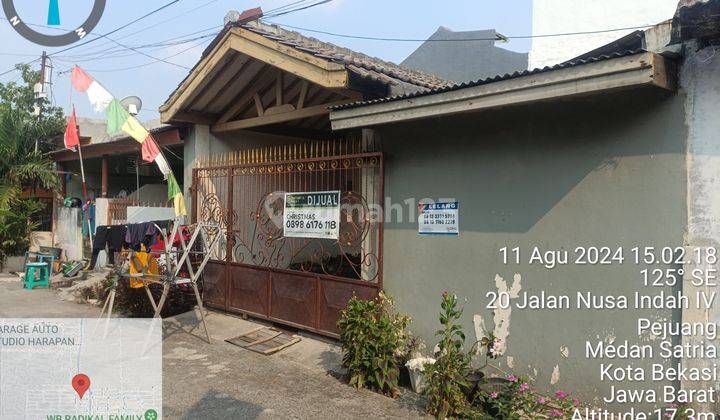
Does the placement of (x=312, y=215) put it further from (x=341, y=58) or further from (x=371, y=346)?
(x=371, y=346)

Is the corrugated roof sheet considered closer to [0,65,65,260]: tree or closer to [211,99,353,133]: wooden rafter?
[211,99,353,133]: wooden rafter

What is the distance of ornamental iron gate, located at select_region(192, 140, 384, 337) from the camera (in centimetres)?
595

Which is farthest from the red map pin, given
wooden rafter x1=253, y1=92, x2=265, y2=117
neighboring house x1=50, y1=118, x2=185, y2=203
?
neighboring house x1=50, y1=118, x2=185, y2=203

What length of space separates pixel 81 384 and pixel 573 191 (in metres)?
4.40

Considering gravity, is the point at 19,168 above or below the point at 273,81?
below

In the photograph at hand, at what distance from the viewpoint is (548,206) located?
4.48 metres

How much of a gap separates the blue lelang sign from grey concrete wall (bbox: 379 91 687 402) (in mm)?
94

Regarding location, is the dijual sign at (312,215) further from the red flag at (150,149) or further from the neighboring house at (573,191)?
the red flag at (150,149)

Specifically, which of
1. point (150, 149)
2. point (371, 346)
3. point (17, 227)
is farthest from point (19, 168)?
point (371, 346)

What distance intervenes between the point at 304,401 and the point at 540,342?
2.30m

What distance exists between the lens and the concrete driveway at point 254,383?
4.41 m

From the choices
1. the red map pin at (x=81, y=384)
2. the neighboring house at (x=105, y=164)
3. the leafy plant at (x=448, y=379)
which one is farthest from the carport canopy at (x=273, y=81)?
the red map pin at (x=81, y=384)

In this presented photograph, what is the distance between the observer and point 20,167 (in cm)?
1310

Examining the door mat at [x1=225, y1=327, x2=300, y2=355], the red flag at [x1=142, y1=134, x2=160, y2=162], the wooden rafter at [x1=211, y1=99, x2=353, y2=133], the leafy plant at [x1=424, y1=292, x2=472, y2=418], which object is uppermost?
the wooden rafter at [x1=211, y1=99, x2=353, y2=133]
